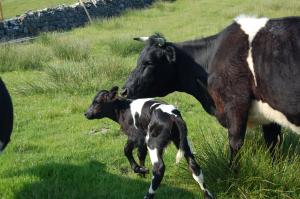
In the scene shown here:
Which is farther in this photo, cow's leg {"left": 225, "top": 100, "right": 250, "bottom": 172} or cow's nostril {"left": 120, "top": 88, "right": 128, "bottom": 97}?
cow's nostril {"left": 120, "top": 88, "right": 128, "bottom": 97}

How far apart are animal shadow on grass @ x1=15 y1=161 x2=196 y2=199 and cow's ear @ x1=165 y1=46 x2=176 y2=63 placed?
5.08ft

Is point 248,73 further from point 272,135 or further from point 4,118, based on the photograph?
point 4,118

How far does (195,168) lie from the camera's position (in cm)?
541

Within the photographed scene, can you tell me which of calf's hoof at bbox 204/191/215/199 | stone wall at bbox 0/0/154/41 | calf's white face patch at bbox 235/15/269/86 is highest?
calf's white face patch at bbox 235/15/269/86

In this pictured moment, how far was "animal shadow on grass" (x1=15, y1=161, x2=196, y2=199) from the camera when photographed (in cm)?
573

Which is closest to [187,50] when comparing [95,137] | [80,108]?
[95,137]

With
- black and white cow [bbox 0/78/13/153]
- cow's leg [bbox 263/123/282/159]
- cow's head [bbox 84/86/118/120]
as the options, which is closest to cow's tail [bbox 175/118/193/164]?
cow's leg [bbox 263/123/282/159]

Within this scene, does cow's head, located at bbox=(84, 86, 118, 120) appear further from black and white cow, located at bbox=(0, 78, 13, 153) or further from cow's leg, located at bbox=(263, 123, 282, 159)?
cow's leg, located at bbox=(263, 123, 282, 159)

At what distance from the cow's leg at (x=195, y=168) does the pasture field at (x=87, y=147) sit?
179 millimetres

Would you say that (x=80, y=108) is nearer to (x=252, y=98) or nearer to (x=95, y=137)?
(x=95, y=137)

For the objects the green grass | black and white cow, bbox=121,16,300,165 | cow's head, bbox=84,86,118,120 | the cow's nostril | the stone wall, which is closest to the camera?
black and white cow, bbox=121,16,300,165

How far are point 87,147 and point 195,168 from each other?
256 centimetres

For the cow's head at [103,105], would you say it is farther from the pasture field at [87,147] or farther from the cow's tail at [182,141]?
the cow's tail at [182,141]

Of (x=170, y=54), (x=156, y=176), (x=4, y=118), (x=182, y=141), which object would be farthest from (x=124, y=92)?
(x=4, y=118)
